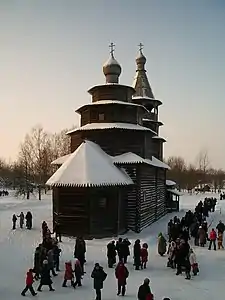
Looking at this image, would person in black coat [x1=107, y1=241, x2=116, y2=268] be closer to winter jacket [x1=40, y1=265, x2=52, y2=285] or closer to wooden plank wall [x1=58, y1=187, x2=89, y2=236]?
winter jacket [x1=40, y1=265, x2=52, y2=285]

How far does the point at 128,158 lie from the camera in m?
26.0

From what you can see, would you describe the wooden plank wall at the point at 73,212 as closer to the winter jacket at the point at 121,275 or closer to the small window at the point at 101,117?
the small window at the point at 101,117

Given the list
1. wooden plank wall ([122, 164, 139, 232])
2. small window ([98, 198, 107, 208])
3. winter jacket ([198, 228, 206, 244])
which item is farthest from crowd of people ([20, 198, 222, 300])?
wooden plank wall ([122, 164, 139, 232])

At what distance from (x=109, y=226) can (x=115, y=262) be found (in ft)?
24.5

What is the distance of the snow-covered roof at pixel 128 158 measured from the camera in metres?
25.5

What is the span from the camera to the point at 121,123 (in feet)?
91.8

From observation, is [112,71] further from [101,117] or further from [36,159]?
[36,159]

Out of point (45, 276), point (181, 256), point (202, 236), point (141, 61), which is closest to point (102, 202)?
point (202, 236)

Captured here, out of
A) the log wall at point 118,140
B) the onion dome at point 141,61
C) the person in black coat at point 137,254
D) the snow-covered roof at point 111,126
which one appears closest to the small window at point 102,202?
the log wall at point 118,140

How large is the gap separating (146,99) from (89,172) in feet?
51.9

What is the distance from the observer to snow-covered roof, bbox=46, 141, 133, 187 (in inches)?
919

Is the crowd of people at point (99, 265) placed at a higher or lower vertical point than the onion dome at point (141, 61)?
lower

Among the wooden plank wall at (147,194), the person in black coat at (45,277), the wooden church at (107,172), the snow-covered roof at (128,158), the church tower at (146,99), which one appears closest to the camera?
the person in black coat at (45,277)

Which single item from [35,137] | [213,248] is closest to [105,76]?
[213,248]
